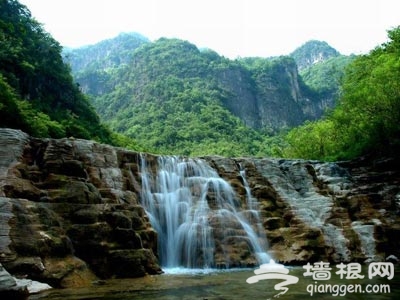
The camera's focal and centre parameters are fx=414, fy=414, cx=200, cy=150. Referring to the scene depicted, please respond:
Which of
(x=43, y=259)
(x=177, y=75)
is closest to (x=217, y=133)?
(x=177, y=75)

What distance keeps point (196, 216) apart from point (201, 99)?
83702 millimetres

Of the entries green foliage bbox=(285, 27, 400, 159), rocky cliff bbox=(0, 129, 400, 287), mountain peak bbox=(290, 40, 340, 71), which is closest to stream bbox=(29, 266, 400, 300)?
rocky cliff bbox=(0, 129, 400, 287)

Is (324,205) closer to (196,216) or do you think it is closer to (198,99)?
(196,216)

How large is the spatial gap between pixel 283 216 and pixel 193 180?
4.86 m

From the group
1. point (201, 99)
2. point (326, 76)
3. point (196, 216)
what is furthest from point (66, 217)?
point (326, 76)

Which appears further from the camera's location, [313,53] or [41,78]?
[313,53]

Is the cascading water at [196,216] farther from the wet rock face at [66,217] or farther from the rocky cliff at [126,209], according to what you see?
the wet rock face at [66,217]

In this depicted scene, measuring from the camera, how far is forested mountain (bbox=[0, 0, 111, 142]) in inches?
1633

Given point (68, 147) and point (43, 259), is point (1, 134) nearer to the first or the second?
point (68, 147)

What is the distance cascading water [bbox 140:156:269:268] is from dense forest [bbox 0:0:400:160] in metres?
11.0

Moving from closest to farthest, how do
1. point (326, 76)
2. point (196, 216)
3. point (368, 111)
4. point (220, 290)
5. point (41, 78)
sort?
point (220, 290)
point (196, 216)
point (368, 111)
point (41, 78)
point (326, 76)

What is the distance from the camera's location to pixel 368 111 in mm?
27000

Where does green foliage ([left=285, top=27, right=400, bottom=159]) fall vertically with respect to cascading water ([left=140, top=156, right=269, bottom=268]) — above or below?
above

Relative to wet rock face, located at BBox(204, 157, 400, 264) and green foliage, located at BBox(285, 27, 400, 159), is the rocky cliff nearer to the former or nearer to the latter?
wet rock face, located at BBox(204, 157, 400, 264)
